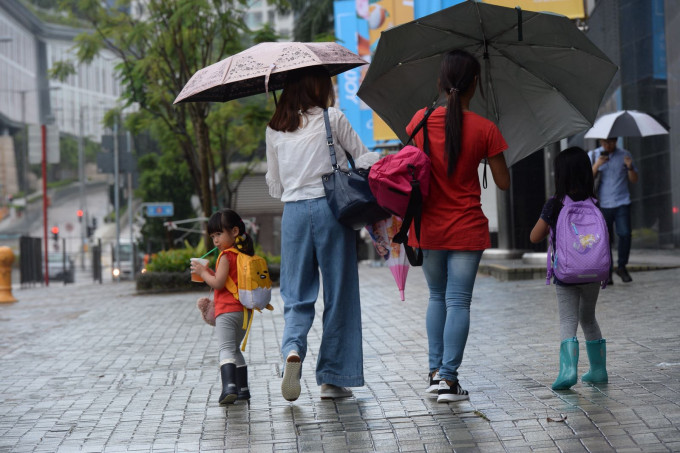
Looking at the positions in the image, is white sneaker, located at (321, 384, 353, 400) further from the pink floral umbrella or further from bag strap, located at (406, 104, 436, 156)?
Result: bag strap, located at (406, 104, 436, 156)

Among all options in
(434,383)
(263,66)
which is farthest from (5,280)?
(434,383)

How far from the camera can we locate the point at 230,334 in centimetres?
569

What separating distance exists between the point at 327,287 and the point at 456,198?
89 cm

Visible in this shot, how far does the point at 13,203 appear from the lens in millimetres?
76062

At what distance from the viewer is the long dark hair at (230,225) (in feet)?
18.6

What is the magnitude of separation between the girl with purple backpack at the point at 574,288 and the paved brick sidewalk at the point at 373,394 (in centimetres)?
16

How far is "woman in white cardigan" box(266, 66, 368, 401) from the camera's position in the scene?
5.41 m

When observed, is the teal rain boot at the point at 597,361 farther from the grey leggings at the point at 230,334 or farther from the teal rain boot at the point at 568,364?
the grey leggings at the point at 230,334

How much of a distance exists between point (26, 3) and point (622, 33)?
8086 centimetres

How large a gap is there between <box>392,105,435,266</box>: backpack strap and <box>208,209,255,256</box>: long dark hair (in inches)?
37.5

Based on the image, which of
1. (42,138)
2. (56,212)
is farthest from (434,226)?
(56,212)

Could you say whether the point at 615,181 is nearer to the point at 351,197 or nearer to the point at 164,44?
the point at 351,197

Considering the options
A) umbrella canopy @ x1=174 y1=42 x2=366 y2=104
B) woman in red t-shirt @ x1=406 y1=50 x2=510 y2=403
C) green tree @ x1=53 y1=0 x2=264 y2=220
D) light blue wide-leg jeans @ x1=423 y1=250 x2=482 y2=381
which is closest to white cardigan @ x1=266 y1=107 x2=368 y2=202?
umbrella canopy @ x1=174 y1=42 x2=366 y2=104

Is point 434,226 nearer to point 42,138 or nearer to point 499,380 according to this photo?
point 499,380
